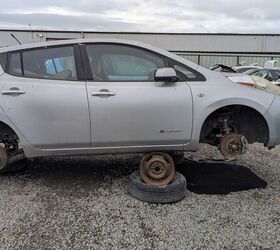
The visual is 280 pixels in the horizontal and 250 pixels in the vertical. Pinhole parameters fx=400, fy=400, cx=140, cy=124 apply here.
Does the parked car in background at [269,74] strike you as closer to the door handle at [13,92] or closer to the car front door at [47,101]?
the car front door at [47,101]

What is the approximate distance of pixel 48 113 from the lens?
4375mm

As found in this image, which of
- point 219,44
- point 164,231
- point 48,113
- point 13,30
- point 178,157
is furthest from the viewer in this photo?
point 219,44

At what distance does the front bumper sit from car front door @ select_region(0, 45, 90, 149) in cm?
205

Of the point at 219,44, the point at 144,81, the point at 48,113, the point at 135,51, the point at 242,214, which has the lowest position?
the point at 219,44

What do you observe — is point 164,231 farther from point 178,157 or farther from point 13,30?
point 13,30

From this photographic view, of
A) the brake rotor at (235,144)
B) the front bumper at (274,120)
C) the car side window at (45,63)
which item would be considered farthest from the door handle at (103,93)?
the front bumper at (274,120)

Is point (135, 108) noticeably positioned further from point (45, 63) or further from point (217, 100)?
point (45, 63)

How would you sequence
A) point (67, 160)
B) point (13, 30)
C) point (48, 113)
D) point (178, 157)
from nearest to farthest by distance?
point (48, 113) < point (178, 157) < point (67, 160) < point (13, 30)

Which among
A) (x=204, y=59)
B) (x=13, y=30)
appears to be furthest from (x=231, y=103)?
(x=13, y=30)

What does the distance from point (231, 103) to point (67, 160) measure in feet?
8.68

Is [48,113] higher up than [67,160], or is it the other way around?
[48,113]

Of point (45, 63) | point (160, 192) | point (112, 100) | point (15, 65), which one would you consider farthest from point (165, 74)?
point (15, 65)

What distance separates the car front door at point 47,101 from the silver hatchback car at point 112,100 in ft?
0.04

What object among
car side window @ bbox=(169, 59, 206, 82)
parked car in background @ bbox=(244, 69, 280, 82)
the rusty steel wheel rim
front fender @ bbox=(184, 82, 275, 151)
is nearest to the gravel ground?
the rusty steel wheel rim
